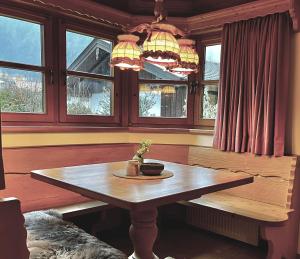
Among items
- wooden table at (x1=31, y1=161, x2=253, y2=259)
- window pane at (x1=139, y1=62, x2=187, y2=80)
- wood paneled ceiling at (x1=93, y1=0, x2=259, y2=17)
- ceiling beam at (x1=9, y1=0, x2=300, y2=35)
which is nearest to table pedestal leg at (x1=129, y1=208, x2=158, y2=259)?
wooden table at (x1=31, y1=161, x2=253, y2=259)

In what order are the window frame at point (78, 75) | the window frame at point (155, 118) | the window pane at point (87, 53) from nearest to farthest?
the window frame at point (78, 75) < the window pane at point (87, 53) < the window frame at point (155, 118)

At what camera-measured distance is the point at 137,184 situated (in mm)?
1820

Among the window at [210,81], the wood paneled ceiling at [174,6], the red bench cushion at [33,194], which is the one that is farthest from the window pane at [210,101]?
the red bench cushion at [33,194]

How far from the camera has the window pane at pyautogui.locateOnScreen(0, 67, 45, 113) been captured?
2613mm

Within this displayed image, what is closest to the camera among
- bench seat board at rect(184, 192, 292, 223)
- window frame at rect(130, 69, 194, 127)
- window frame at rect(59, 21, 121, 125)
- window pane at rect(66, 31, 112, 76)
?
bench seat board at rect(184, 192, 292, 223)

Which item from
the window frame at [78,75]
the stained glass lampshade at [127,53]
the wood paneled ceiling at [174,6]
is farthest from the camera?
the wood paneled ceiling at [174,6]

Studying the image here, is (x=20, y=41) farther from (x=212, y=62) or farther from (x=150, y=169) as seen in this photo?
(x=212, y=62)

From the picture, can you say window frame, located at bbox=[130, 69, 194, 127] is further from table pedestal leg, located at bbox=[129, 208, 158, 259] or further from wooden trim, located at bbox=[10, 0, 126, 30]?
table pedestal leg, located at bbox=[129, 208, 158, 259]

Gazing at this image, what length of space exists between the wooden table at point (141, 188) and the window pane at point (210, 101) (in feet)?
3.54

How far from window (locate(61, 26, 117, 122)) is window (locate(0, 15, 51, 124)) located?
0.76ft

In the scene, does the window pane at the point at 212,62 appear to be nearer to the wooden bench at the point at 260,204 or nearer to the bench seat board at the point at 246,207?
the wooden bench at the point at 260,204

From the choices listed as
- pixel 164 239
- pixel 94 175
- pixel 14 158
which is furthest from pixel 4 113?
pixel 164 239

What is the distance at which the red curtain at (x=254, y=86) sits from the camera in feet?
8.50

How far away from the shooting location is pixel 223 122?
115 inches
